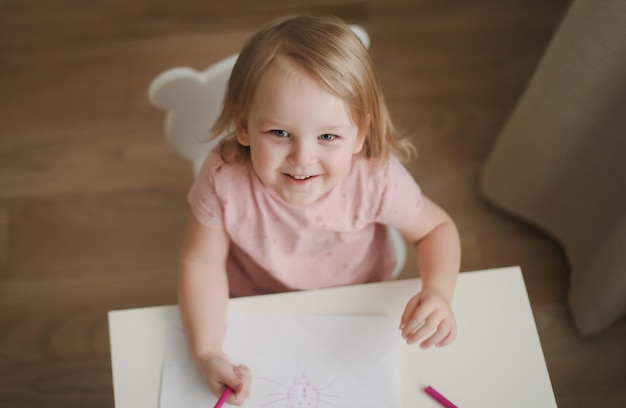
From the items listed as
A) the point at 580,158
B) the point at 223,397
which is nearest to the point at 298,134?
the point at 223,397

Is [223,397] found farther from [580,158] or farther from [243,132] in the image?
[580,158]

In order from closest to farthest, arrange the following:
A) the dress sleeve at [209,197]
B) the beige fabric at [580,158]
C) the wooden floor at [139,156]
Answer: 1. the dress sleeve at [209,197]
2. the beige fabric at [580,158]
3. the wooden floor at [139,156]

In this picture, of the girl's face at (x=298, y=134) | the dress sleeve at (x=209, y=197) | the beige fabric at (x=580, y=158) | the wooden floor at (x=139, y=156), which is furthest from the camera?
the wooden floor at (x=139, y=156)

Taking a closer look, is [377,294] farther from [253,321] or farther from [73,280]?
[73,280]

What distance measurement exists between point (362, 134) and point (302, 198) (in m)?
0.10

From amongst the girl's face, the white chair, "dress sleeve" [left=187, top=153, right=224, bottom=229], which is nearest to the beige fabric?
the white chair

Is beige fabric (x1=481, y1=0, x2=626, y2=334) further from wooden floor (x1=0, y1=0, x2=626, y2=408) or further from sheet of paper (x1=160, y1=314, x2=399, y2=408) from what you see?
sheet of paper (x1=160, y1=314, x2=399, y2=408)

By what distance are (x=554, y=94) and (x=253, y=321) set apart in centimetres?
67

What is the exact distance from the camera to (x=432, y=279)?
79 cm

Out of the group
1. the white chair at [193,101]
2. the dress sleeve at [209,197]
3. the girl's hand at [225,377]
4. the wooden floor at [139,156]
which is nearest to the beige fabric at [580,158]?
the wooden floor at [139,156]

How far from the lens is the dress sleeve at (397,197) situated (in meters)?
0.84

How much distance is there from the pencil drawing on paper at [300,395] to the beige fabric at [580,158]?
2.05 feet

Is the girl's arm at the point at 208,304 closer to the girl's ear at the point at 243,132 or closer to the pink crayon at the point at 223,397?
the pink crayon at the point at 223,397

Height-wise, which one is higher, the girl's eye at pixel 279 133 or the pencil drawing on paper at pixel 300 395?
the girl's eye at pixel 279 133
